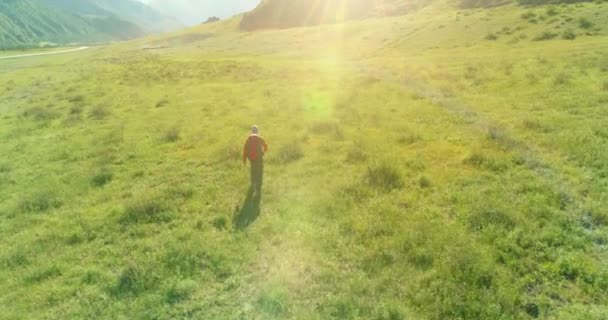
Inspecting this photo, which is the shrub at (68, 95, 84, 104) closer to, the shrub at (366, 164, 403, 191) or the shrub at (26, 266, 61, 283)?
the shrub at (26, 266, 61, 283)

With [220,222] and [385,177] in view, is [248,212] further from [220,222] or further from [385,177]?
[385,177]

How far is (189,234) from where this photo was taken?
13.7 m

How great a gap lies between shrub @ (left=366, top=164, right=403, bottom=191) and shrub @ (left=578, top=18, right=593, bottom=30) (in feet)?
155

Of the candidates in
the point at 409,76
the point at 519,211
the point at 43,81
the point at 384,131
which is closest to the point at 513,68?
the point at 409,76

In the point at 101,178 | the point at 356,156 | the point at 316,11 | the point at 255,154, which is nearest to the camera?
the point at 255,154

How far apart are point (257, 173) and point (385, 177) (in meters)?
4.95

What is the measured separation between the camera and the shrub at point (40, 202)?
55.1 feet

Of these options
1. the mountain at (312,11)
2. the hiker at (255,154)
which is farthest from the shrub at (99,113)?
the mountain at (312,11)

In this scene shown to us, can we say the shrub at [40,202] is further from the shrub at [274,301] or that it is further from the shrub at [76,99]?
the shrub at [76,99]

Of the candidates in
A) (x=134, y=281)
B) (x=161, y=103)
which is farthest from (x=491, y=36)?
(x=134, y=281)

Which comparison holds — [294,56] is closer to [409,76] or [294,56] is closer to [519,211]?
[409,76]

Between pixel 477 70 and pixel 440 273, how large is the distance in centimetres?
3012

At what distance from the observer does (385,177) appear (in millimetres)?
16359

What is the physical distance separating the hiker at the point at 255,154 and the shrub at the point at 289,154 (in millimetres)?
3354
